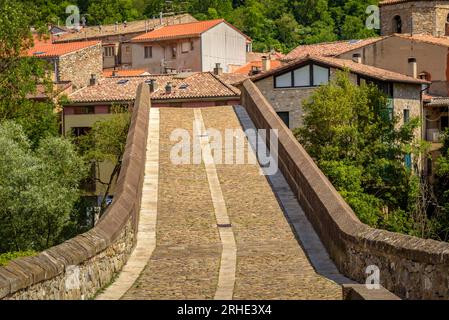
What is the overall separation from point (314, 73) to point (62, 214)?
20278mm

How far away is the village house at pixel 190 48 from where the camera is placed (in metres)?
87.8

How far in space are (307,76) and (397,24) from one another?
34.2 meters

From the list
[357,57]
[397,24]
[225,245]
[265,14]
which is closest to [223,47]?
[397,24]

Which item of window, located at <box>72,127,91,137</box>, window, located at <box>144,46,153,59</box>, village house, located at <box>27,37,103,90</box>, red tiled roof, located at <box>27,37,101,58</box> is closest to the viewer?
window, located at <box>72,127,91,137</box>

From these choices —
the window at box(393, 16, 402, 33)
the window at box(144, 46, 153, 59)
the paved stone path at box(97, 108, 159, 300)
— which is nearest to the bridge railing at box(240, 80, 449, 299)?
the paved stone path at box(97, 108, 159, 300)

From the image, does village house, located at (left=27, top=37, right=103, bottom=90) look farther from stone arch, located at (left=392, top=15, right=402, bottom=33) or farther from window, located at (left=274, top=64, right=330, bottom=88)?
window, located at (left=274, top=64, right=330, bottom=88)

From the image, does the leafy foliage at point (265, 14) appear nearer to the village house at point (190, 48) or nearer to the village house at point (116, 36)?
the village house at point (116, 36)

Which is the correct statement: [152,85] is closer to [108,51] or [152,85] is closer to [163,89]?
[163,89]

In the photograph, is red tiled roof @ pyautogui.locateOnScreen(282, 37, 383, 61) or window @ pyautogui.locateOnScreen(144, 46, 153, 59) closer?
red tiled roof @ pyautogui.locateOnScreen(282, 37, 383, 61)

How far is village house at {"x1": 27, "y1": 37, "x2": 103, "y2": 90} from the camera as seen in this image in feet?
249

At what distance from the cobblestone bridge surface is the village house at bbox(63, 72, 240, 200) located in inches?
1267

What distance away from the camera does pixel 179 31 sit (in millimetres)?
90625

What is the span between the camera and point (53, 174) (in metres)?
39.7
